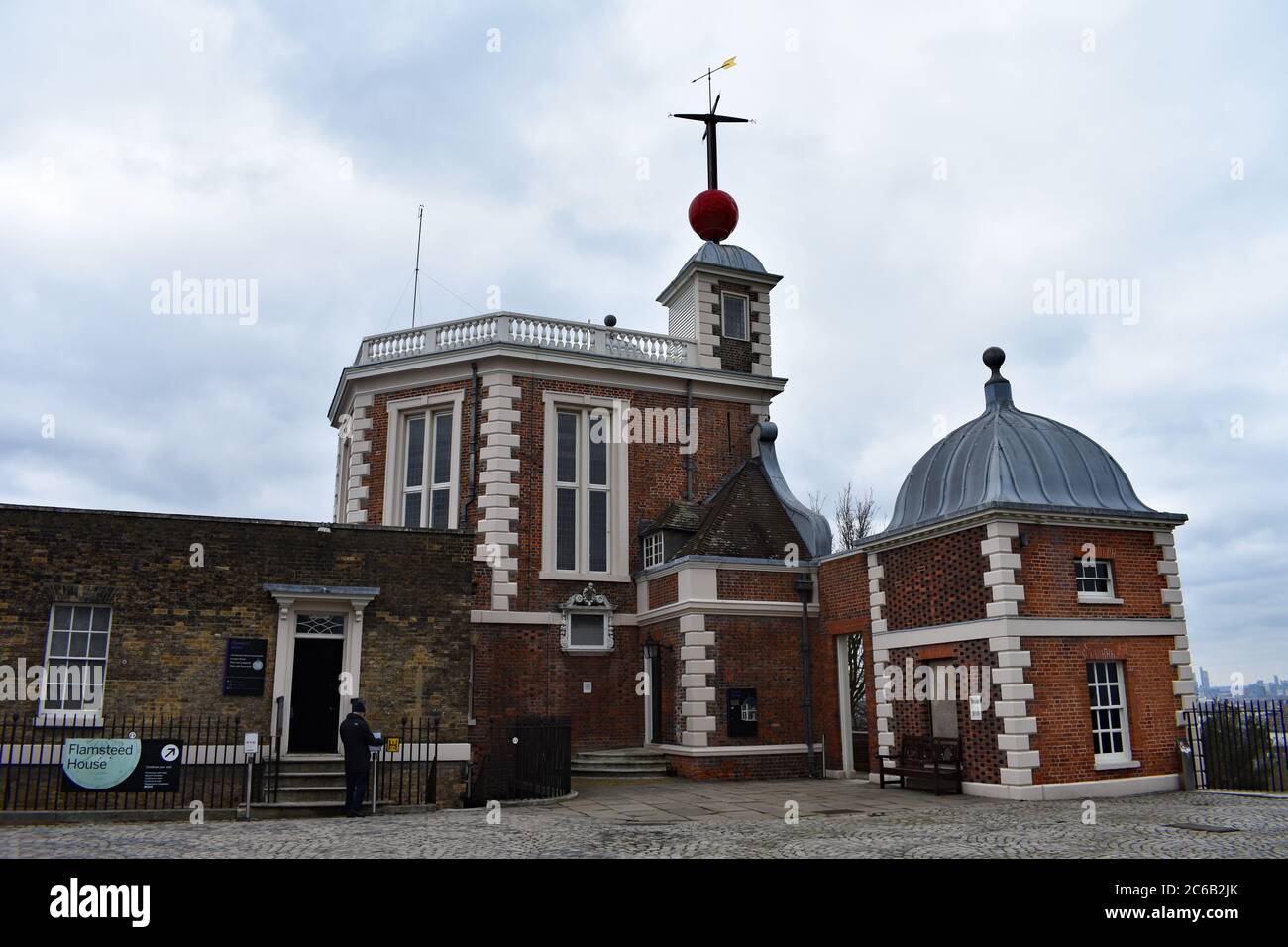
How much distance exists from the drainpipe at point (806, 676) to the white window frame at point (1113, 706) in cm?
655

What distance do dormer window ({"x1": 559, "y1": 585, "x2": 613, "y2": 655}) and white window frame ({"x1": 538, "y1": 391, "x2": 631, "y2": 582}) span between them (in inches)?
21.9

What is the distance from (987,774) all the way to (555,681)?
9.99 metres

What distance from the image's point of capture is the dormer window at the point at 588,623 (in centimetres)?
2278

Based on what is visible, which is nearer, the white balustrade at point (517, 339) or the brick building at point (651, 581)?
the brick building at point (651, 581)

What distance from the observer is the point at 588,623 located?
23.1 metres

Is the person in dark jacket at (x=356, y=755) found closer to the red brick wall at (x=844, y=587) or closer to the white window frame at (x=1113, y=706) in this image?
the red brick wall at (x=844, y=587)

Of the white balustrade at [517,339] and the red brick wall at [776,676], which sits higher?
the white balustrade at [517,339]

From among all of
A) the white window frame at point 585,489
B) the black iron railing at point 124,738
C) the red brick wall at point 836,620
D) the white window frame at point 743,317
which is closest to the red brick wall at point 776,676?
the red brick wall at point 836,620

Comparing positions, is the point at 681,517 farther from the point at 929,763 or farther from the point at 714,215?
the point at 714,215

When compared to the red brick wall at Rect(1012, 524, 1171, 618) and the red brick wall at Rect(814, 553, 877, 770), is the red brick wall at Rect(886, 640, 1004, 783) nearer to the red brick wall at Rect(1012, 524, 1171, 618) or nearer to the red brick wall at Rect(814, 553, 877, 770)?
the red brick wall at Rect(1012, 524, 1171, 618)

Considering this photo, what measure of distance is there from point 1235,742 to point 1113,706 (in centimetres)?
256

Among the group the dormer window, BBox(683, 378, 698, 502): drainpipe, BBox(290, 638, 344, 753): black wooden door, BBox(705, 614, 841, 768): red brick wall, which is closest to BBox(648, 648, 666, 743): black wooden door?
the dormer window

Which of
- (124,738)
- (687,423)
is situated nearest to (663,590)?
(687,423)

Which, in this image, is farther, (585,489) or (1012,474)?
(585,489)
